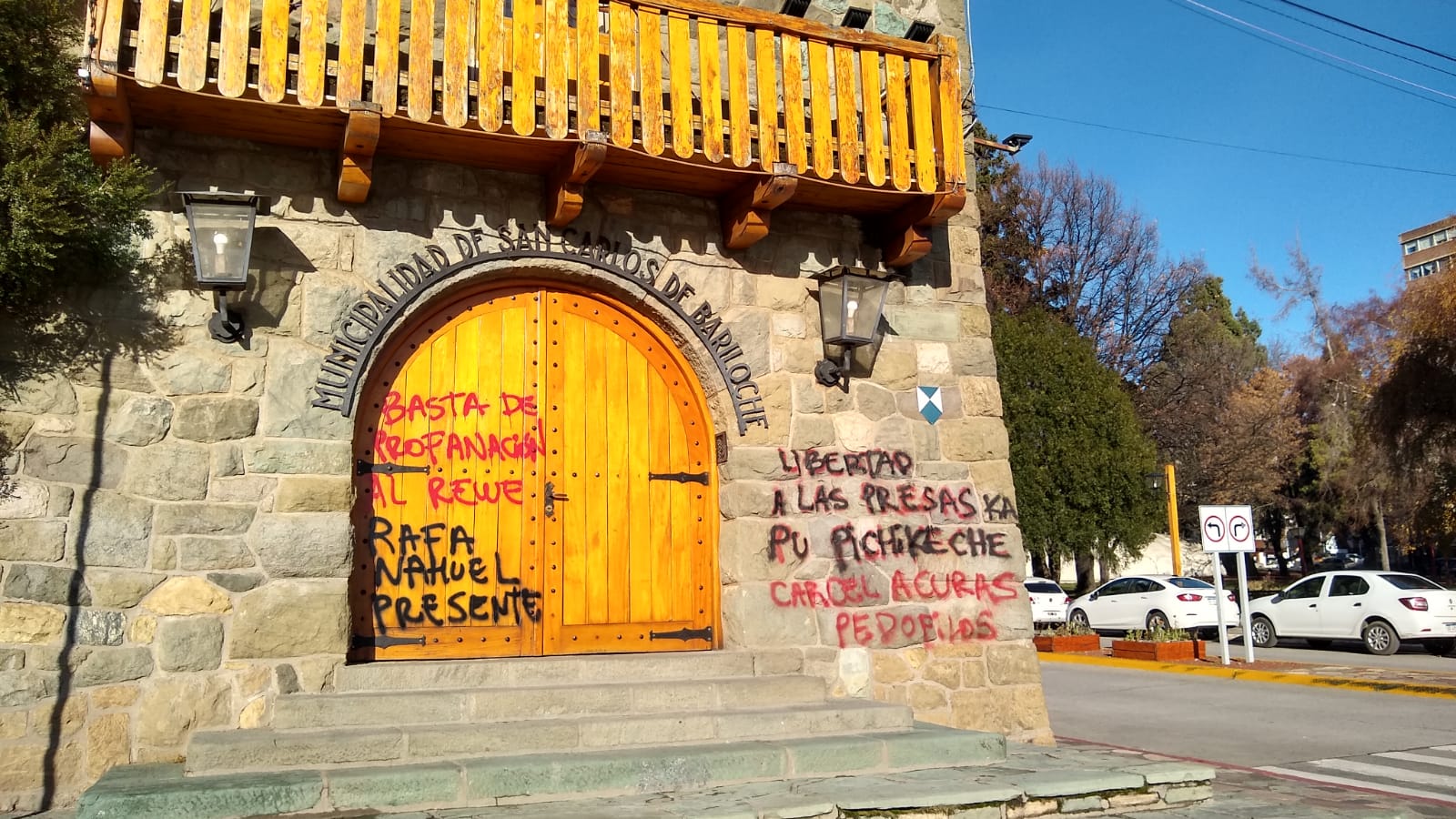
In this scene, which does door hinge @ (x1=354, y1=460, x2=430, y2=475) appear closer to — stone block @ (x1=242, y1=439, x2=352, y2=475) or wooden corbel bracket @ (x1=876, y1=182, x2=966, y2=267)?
stone block @ (x1=242, y1=439, x2=352, y2=475)

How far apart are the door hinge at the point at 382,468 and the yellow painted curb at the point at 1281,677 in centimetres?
1044

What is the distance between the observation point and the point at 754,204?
22.3 ft

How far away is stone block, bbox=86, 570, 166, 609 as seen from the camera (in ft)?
17.6

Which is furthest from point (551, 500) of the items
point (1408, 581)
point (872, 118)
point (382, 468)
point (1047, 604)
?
point (1047, 604)

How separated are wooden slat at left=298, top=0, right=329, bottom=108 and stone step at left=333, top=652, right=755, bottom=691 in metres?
3.06

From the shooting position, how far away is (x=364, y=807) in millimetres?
4586

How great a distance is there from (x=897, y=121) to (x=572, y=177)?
2279 millimetres

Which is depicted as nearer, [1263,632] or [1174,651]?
[1174,651]

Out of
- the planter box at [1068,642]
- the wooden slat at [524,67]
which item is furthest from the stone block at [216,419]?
the planter box at [1068,642]

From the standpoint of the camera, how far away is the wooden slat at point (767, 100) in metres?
6.71

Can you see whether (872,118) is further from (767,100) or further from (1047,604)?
(1047,604)

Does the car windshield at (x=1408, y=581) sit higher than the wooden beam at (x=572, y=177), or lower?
lower

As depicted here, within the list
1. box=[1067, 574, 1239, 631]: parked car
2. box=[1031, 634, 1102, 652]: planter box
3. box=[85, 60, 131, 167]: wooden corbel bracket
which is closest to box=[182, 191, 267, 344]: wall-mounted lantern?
box=[85, 60, 131, 167]: wooden corbel bracket

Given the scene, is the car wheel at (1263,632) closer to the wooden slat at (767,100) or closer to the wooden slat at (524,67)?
the wooden slat at (767,100)
